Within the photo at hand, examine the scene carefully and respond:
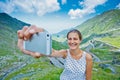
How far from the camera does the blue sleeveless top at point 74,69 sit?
15.3ft

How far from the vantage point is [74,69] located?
15.6 feet

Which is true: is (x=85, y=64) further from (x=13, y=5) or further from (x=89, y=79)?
(x=13, y=5)

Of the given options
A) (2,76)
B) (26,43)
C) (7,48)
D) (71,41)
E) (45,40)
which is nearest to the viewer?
(45,40)

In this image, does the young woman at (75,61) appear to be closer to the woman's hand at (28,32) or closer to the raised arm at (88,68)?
the raised arm at (88,68)

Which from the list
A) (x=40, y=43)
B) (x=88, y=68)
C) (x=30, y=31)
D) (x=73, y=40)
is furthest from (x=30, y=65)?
(x=30, y=31)

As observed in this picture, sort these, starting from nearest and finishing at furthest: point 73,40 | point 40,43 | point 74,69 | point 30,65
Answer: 1. point 40,43
2. point 73,40
3. point 74,69
4. point 30,65

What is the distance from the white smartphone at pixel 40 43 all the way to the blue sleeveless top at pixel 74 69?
1274mm

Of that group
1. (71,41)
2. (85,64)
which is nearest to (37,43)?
(71,41)

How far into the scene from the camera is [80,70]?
4742 mm

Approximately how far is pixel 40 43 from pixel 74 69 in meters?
1.44

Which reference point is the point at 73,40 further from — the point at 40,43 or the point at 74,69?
the point at 40,43

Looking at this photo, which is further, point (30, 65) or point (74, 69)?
point (30, 65)

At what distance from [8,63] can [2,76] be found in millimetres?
22176

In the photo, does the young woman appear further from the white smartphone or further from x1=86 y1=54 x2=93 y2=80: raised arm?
the white smartphone
